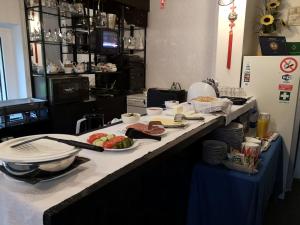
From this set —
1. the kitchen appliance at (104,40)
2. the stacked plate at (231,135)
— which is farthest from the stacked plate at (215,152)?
the kitchen appliance at (104,40)

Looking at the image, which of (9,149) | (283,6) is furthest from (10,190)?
(283,6)

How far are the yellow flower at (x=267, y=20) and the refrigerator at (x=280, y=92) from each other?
513 mm

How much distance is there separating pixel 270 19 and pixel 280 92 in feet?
2.84

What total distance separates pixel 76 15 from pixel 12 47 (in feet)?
2.93

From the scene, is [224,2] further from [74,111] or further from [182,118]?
[74,111]

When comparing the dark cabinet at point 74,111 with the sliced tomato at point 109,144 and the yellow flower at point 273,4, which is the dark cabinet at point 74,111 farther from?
the yellow flower at point 273,4

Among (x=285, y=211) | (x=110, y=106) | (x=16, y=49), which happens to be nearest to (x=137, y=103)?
(x=110, y=106)

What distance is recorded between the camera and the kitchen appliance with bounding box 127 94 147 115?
12.7 feet

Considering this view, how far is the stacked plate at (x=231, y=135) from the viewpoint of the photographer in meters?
2.03

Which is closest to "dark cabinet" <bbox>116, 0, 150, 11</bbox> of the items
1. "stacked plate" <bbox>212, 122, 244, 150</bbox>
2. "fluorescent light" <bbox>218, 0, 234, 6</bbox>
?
"fluorescent light" <bbox>218, 0, 234, 6</bbox>

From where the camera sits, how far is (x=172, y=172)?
5.96 ft

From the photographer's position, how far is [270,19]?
289 centimetres

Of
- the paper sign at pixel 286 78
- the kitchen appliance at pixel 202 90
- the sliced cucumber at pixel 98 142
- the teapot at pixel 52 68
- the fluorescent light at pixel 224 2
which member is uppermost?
the fluorescent light at pixel 224 2

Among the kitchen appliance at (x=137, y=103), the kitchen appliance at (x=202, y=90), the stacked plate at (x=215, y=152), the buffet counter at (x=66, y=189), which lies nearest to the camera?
the buffet counter at (x=66, y=189)
